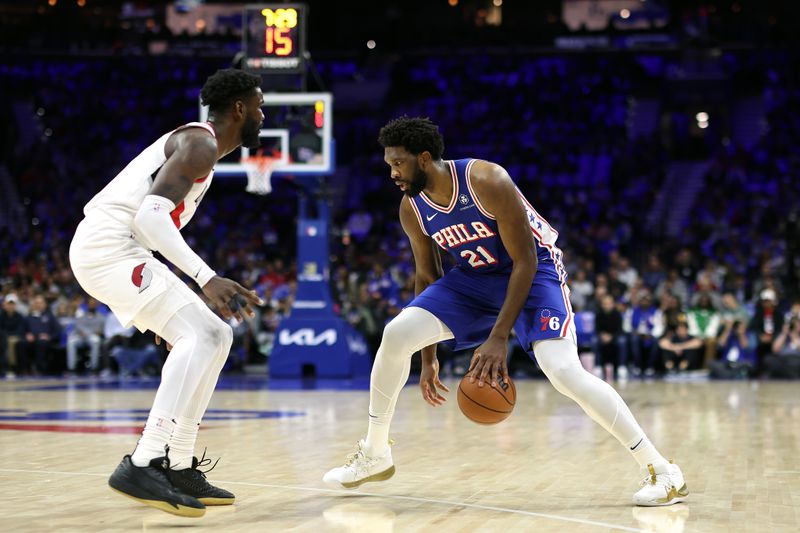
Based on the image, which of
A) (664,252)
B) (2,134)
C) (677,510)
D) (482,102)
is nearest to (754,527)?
(677,510)

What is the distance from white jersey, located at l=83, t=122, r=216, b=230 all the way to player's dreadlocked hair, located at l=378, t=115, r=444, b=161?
2.58 ft

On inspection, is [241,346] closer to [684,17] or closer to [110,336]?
[110,336]

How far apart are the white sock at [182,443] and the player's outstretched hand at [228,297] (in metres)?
0.59

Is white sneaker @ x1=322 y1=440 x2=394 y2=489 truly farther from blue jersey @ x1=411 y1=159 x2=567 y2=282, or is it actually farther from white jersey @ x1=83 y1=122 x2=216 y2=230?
white jersey @ x1=83 y1=122 x2=216 y2=230

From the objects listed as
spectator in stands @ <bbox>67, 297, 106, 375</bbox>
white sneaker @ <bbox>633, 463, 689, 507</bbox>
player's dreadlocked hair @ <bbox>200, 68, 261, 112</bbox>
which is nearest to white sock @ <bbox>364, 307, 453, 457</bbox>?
white sneaker @ <bbox>633, 463, 689, 507</bbox>

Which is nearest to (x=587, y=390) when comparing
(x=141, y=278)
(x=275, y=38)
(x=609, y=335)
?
(x=141, y=278)

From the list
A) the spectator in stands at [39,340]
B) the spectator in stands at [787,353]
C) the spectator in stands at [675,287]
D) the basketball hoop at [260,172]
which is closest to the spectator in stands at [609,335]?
the spectator in stands at [675,287]

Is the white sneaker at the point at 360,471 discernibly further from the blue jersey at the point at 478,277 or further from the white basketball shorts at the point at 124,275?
the white basketball shorts at the point at 124,275

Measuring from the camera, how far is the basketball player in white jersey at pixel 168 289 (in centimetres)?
414

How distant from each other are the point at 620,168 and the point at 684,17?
547 cm

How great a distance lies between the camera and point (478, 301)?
4.97 meters

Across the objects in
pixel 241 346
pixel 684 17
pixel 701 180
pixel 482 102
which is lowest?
pixel 241 346

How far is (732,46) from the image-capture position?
25.1 m

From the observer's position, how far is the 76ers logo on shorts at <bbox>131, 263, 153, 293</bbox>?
431 centimetres
